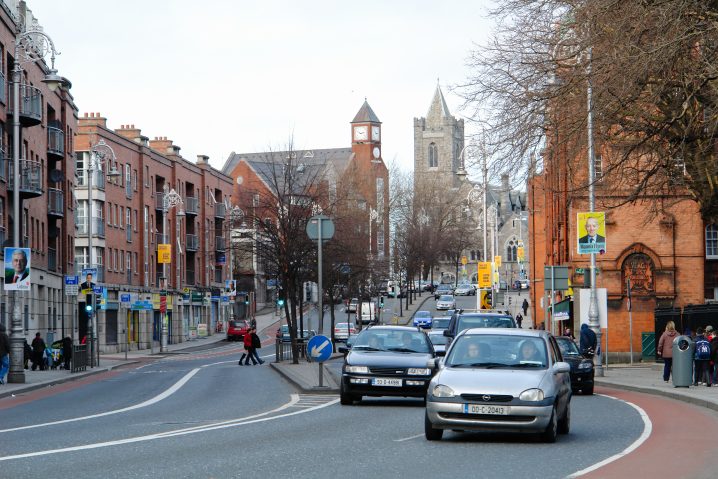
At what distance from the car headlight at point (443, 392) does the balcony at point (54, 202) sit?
49.2 m

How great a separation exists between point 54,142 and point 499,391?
50337 millimetres

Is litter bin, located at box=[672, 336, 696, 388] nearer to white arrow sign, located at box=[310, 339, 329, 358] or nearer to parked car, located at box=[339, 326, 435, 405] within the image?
white arrow sign, located at box=[310, 339, 329, 358]

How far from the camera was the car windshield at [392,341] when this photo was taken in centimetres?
2433

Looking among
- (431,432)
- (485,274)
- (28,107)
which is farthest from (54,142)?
(431,432)

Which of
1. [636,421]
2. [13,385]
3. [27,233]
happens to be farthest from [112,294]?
[636,421]

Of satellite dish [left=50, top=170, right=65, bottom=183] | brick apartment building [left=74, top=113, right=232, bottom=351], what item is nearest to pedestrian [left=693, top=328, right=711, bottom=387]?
satellite dish [left=50, top=170, right=65, bottom=183]

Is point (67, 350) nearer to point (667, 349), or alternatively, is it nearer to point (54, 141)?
point (54, 141)

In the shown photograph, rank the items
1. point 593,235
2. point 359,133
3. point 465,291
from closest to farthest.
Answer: point 593,235 → point 465,291 → point 359,133

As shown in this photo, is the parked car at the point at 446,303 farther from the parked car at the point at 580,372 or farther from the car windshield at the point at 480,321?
the parked car at the point at 580,372

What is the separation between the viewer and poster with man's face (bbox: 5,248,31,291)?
37.1 metres

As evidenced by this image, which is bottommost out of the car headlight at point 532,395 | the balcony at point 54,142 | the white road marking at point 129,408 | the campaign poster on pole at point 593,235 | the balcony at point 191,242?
the white road marking at point 129,408

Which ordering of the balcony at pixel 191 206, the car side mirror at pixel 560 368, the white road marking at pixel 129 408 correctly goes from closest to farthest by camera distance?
the car side mirror at pixel 560 368, the white road marking at pixel 129 408, the balcony at pixel 191 206

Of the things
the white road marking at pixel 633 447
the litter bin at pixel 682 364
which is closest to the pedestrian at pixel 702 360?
the litter bin at pixel 682 364

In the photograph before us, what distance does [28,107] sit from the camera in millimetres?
52969
